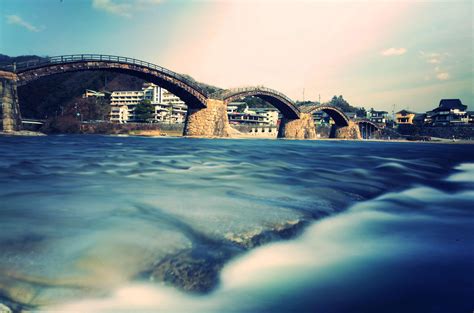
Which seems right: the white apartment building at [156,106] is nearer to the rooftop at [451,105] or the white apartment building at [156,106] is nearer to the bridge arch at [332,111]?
the bridge arch at [332,111]

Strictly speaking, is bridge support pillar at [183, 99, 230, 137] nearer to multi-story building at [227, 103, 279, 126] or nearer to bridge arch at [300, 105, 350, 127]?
bridge arch at [300, 105, 350, 127]

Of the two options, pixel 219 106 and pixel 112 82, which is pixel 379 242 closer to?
pixel 219 106

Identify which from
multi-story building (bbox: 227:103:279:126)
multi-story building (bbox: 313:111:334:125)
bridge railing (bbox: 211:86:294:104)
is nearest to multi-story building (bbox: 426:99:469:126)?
multi-story building (bbox: 313:111:334:125)

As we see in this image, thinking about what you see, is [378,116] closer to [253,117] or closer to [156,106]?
[253,117]

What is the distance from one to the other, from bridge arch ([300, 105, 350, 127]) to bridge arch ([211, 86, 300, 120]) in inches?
141

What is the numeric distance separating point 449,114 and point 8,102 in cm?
8784

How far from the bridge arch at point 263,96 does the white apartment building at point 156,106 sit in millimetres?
34338

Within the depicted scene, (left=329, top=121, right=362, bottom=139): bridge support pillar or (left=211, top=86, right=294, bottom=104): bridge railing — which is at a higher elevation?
(left=211, top=86, right=294, bottom=104): bridge railing

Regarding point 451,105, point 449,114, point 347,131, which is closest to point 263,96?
point 347,131

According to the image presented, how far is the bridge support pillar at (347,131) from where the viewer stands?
8519cm

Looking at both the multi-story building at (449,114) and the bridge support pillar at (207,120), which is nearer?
the bridge support pillar at (207,120)

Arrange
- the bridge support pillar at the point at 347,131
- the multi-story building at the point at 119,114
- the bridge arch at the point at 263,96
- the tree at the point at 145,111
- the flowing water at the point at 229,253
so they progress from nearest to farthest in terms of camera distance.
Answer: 1. the flowing water at the point at 229,253
2. the bridge arch at the point at 263,96
3. the tree at the point at 145,111
4. the bridge support pillar at the point at 347,131
5. the multi-story building at the point at 119,114

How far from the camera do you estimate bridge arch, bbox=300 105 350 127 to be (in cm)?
7169

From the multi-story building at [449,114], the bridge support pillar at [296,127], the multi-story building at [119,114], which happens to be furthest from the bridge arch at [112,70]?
the multi-story building at [449,114]
